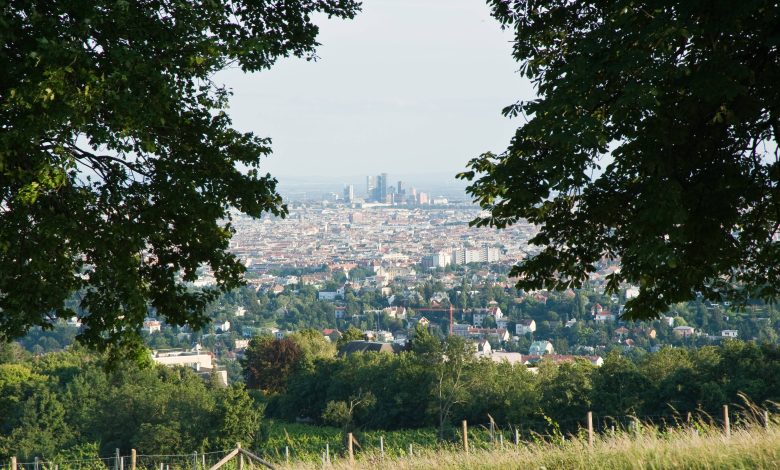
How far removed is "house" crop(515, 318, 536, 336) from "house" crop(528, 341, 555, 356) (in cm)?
1132

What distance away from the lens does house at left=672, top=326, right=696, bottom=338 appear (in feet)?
286

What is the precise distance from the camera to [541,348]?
99.4 metres

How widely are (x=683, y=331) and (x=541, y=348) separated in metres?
15.9

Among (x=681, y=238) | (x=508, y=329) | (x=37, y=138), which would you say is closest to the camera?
(x=681, y=238)

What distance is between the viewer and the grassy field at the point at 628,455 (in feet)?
17.7

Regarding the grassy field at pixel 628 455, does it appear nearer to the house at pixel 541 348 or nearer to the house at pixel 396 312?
the house at pixel 541 348

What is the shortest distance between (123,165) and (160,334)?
108 metres

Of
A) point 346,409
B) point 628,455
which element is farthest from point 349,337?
point 628,455

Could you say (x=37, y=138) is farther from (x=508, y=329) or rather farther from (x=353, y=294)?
(x=353, y=294)

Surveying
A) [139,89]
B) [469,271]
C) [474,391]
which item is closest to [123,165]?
[139,89]

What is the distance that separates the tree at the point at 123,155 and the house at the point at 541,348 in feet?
296

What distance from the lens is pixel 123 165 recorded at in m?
8.72

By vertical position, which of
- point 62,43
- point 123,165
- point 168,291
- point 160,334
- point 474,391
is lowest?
point 160,334

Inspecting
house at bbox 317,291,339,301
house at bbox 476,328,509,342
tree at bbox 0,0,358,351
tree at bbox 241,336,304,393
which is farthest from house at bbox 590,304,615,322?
tree at bbox 0,0,358,351
